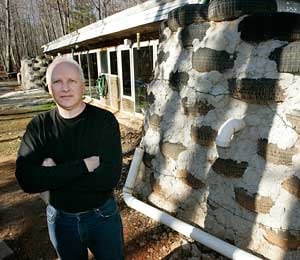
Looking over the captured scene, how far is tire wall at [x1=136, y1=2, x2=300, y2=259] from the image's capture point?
2.32 metres

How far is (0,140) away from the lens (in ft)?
24.9

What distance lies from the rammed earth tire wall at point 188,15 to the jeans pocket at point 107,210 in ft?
6.44

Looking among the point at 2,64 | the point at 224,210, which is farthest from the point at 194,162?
the point at 2,64

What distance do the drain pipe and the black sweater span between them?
123 centimetres

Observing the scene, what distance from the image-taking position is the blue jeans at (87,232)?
176 centimetres

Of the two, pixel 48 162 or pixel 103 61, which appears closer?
pixel 48 162

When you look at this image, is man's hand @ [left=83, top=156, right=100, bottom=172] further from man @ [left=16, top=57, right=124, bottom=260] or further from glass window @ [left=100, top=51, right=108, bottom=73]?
glass window @ [left=100, top=51, right=108, bottom=73]

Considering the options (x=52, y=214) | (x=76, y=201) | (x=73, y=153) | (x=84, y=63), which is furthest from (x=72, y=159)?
(x=84, y=63)

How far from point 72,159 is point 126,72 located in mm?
7718

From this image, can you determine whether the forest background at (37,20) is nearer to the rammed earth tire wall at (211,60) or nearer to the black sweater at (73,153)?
the rammed earth tire wall at (211,60)

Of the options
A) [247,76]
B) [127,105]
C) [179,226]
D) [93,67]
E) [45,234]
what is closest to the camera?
[247,76]

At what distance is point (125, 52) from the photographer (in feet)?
30.0

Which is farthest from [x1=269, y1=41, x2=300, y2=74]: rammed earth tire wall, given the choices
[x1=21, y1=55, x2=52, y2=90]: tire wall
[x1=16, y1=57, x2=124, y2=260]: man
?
[x1=21, y1=55, x2=52, y2=90]: tire wall

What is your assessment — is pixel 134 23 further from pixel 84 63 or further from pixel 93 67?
pixel 84 63
